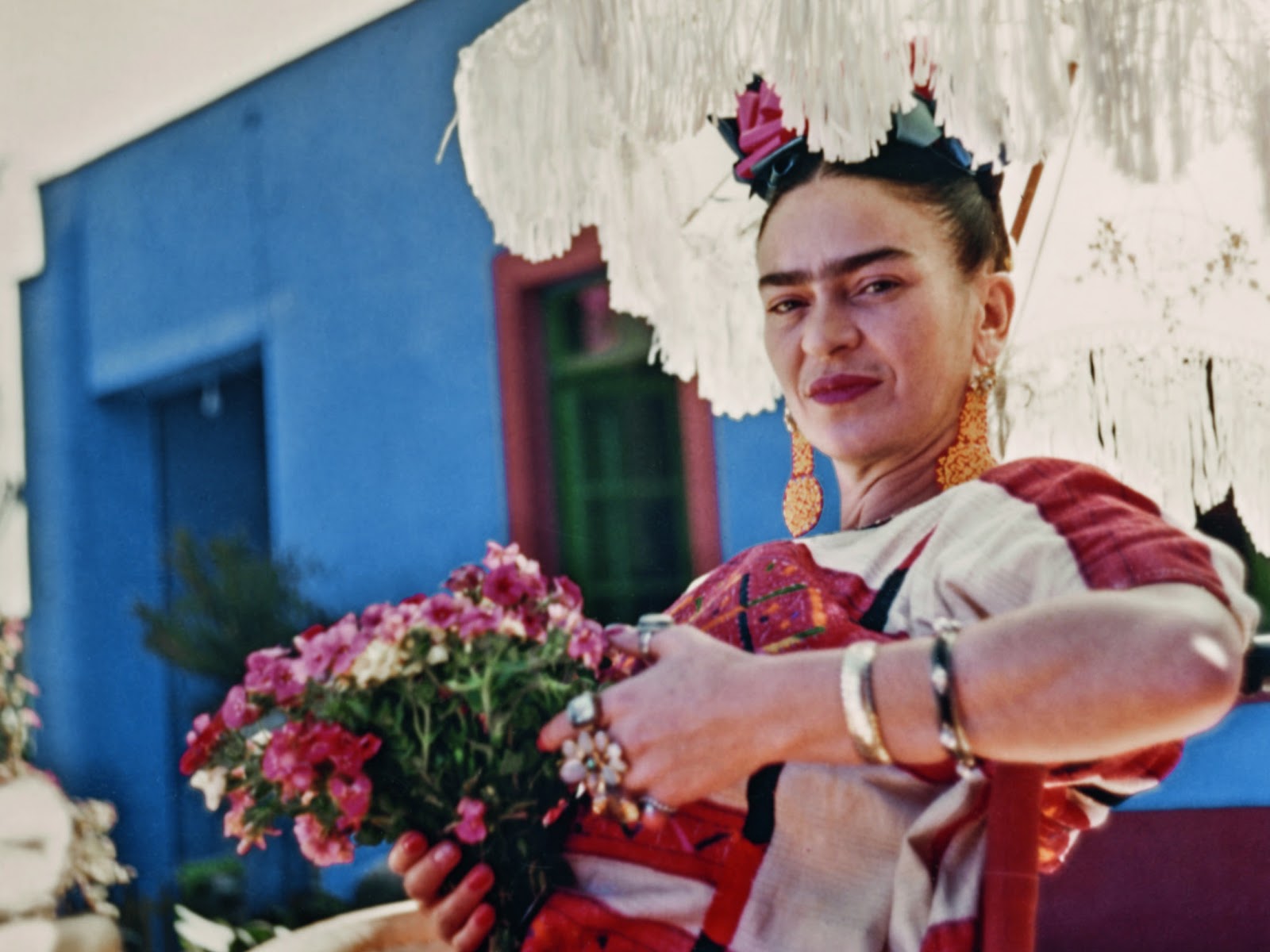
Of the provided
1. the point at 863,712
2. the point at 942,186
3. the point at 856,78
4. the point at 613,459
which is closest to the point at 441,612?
the point at 863,712

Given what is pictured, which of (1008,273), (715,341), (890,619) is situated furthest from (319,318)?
(890,619)

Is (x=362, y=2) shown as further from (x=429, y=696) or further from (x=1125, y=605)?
(x=1125, y=605)

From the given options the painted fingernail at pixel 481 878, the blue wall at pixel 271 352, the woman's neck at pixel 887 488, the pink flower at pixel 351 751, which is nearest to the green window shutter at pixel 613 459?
the blue wall at pixel 271 352

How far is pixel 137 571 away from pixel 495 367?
1358 millimetres

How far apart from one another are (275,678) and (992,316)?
1.01 meters

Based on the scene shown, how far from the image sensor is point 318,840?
48.3 inches

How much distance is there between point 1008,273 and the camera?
1.62 metres

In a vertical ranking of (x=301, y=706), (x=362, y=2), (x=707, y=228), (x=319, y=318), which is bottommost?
(x=301, y=706)

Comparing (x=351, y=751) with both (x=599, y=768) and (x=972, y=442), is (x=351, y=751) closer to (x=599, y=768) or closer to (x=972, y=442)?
(x=599, y=768)

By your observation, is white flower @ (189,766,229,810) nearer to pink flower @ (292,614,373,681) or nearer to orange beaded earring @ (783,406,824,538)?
pink flower @ (292,614,373,681)

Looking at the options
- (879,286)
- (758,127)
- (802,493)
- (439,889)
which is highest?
(758,127)

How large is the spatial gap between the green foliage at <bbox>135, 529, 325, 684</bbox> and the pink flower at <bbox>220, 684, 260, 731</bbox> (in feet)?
7.88

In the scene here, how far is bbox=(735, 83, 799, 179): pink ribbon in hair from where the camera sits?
5.28 ft

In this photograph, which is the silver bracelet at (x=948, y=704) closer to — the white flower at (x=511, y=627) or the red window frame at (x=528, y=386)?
the white flower at (x=511, y=627)
